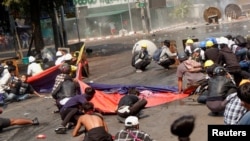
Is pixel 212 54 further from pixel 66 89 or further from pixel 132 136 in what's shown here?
pixel 132 136

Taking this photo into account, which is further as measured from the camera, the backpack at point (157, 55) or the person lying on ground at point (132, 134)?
the backpack at point (157, 55)

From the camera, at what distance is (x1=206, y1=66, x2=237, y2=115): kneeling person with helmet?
33.9 feet

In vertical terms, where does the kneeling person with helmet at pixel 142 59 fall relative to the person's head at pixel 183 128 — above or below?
below

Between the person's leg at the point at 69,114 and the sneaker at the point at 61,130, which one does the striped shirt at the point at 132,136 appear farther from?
the sneaker at the point at 61,130

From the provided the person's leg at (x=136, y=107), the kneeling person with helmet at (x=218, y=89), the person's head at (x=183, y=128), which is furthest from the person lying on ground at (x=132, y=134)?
the person's leg at (x=136, y=107)

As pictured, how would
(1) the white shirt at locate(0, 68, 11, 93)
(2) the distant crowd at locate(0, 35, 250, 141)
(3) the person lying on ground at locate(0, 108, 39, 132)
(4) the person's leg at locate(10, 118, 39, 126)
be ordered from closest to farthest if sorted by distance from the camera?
(2) the distant crowd at locate(0, 35, 250, 141) < (3) the person lying on ground at locate(0, 108, 39, 132) < (4) the person's leg at locate(10, 118, 39, 126) < (1) the white shirt at locate(0, 68, 11, 93)

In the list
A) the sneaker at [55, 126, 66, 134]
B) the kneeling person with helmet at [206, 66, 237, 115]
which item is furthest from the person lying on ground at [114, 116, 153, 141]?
the sneaker at [55, 126, 66, 134]

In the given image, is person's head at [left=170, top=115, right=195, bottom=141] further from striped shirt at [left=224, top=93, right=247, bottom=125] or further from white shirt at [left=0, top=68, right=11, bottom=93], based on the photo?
white shirt at [left=0, top=68, right=11, bottom=93]

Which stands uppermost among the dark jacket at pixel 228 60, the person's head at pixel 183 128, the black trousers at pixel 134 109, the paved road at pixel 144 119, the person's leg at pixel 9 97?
the person's head at pixel 183 128

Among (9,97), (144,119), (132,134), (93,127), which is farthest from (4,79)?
(132,134)

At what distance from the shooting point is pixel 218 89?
10.4 m

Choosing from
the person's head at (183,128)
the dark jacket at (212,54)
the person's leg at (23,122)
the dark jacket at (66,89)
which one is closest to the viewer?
the person's head at (183,128)

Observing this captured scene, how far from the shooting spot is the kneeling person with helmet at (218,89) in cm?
1033

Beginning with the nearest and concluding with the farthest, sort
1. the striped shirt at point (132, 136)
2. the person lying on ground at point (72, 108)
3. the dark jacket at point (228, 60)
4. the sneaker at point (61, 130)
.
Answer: the striped shirt at point (132, 136) → the person lying on ground at point (72, 108) → the sneaker at point (61, 130) → the dark jacket at point (228, 60)
